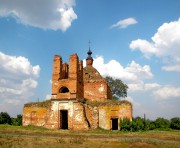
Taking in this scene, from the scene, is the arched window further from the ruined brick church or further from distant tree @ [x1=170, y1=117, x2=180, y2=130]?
distant tree @ [x1=170, y1=117, x2=180, y2=130]

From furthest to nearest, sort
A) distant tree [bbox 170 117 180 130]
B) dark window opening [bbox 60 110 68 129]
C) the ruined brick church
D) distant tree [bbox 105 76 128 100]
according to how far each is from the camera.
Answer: distant tree [bbox 105 76 128 100] → distant tree [bbox 170 117 180 130] → dark window opening [bbox 60 110 68 129] → the ruined brick church

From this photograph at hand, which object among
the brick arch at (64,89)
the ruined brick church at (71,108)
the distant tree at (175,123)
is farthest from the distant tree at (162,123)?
the brick arch at (64,89)

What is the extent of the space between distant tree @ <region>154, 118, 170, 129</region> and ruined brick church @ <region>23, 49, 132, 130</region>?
4.81 meters

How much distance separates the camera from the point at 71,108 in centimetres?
2509

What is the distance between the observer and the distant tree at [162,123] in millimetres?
28000

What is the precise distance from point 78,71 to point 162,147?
572 inches

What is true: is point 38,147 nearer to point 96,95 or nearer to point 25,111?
point 25,111

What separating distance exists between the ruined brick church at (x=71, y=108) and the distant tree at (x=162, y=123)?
4.81 m

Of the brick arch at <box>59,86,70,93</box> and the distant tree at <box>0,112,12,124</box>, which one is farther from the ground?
the brick arch at <box>59,86,70,93</box>

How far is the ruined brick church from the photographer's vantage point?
25.0 m

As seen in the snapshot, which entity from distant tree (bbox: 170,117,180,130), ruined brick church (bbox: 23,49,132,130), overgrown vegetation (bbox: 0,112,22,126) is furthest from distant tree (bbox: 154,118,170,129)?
overgrown vegetation (bbox: 0,112,22,126)

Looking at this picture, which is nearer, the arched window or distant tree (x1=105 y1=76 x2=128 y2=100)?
the arched window

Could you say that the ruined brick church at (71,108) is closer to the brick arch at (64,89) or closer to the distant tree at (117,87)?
the brick arch at (64,89)

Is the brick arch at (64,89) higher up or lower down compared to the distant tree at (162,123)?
higher up
